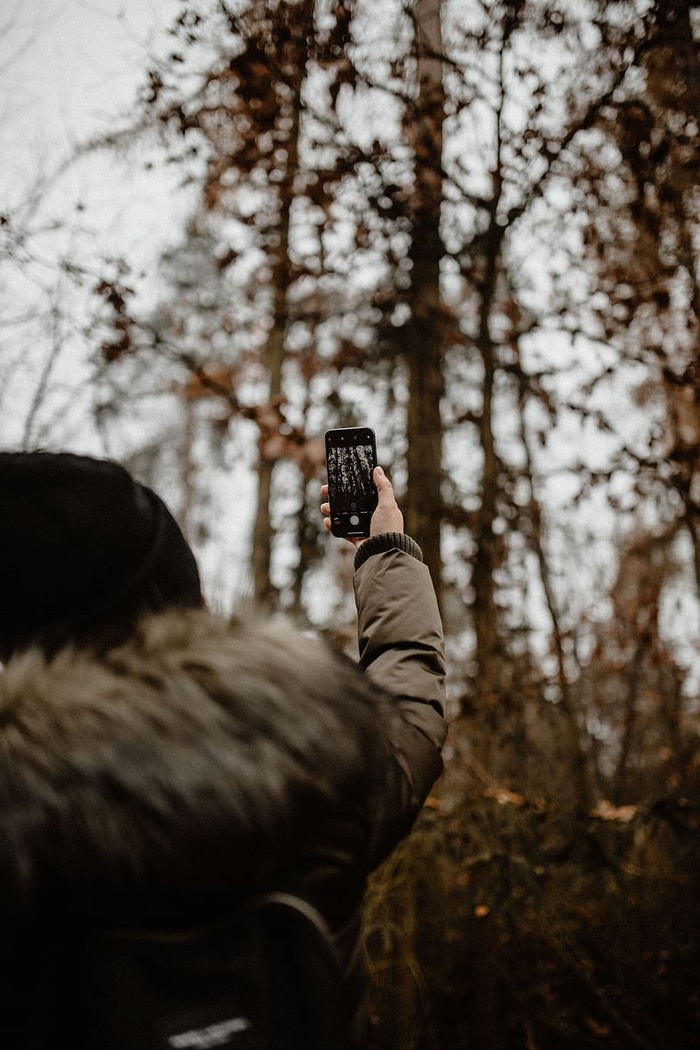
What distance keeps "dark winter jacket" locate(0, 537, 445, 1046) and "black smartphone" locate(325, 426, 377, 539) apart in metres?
0.87

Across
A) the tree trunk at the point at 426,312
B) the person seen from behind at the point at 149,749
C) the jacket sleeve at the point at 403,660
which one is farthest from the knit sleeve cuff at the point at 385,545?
the tree trunk at the point at 426,312

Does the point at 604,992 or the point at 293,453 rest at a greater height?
the point at 293,453

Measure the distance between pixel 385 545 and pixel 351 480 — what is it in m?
0.46

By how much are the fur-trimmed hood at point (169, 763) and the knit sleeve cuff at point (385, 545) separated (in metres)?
0.62

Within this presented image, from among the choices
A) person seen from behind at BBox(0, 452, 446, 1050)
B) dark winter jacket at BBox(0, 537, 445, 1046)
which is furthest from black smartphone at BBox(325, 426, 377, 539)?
dark winter jacket at BBox(0, 537, 445, 1046)

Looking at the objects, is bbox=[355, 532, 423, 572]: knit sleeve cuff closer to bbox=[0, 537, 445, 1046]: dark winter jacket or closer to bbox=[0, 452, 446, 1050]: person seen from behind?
bbox=[0, 452, 446, 1050]: person seen from behind

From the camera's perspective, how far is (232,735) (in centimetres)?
94

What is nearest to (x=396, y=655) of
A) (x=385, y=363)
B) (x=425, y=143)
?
(x=425, y=143)

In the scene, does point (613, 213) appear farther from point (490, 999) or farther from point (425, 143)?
point (490, 999)

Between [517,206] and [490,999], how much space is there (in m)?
4.91

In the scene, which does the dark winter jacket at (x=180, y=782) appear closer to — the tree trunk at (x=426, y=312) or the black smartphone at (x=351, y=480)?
the black smartphone at (x=351, y=480)

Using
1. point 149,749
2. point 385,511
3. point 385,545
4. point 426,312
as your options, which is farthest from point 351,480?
point 426,312

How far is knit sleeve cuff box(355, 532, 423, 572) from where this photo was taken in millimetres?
1649

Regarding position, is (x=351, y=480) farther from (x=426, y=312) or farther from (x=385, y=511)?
(x=426, y=312)
